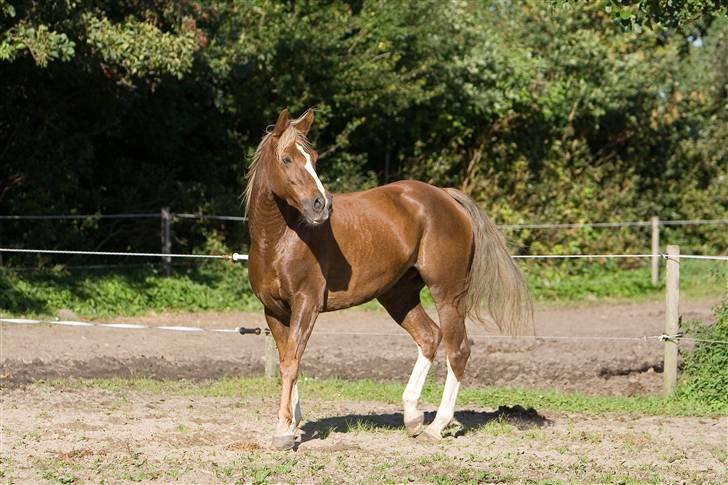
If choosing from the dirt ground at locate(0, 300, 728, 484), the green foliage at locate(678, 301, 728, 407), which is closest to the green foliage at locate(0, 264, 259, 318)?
the dirt ground at locate(0, 300, 728, 484)

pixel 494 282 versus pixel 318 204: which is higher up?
pixel 318 204

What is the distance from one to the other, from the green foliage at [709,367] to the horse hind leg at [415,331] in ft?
9.89

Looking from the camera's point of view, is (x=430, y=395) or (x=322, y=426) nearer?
(x=322, y=426)

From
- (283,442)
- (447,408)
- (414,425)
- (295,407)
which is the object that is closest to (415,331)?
(447,408)

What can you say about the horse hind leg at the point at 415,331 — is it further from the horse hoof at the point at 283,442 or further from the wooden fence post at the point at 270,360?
the wooden fence post at the point at 270,360

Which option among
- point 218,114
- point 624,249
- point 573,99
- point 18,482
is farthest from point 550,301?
point 18,482

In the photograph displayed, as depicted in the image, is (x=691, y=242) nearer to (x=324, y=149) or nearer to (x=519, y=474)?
(x=324, y=149)

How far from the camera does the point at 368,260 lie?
777cm

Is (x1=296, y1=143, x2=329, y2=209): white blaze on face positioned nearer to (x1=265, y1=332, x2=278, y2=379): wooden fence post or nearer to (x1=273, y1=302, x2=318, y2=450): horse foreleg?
(x1=273, y1=302, x2=318, y2=450): horse foreleg

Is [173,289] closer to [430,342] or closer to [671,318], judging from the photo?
[671,318]

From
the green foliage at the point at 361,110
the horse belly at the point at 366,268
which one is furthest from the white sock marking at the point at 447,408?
the green foliage at the point at 361,110

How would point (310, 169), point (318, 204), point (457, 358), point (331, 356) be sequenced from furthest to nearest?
point (331, 356), point (457, 358), point (310, 169), point (318, 204)

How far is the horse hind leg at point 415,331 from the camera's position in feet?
26.3

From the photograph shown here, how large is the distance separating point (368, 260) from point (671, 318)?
3.63 m
